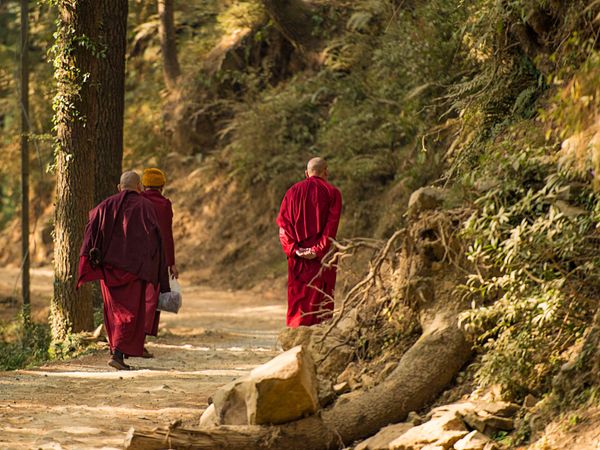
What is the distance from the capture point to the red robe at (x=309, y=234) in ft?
36.7

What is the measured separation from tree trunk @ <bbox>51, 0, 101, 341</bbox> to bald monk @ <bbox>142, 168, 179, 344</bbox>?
1176 mm

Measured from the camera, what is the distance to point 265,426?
22.9 ft

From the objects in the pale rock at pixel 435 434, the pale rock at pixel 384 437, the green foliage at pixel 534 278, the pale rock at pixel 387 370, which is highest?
the green foliage at pixel 534 278

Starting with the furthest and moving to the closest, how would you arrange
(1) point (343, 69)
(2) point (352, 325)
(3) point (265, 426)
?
(1) point (343, 69) → (2) point (352, 325) → (3) point (265, 426)

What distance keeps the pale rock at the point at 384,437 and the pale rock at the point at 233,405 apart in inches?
34.2

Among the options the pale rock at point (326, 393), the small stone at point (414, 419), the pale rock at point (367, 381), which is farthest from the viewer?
the pale rock at point (367, 381)

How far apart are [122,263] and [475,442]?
574 centimetres

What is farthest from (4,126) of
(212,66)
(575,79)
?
(575,79)

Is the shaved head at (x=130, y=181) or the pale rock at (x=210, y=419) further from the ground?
the shaved head at (x=130, y=181)

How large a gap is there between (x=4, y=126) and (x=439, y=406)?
28.7m

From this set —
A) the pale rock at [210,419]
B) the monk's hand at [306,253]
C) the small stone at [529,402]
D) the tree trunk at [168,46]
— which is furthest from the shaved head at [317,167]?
the tree trunk at [168,46]

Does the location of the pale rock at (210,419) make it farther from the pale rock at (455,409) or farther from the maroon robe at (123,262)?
the maroon robe at (123,262)

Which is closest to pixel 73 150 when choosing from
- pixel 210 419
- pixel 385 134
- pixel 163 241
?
pixel 163 241

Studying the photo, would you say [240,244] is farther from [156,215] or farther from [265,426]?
[265,426]
